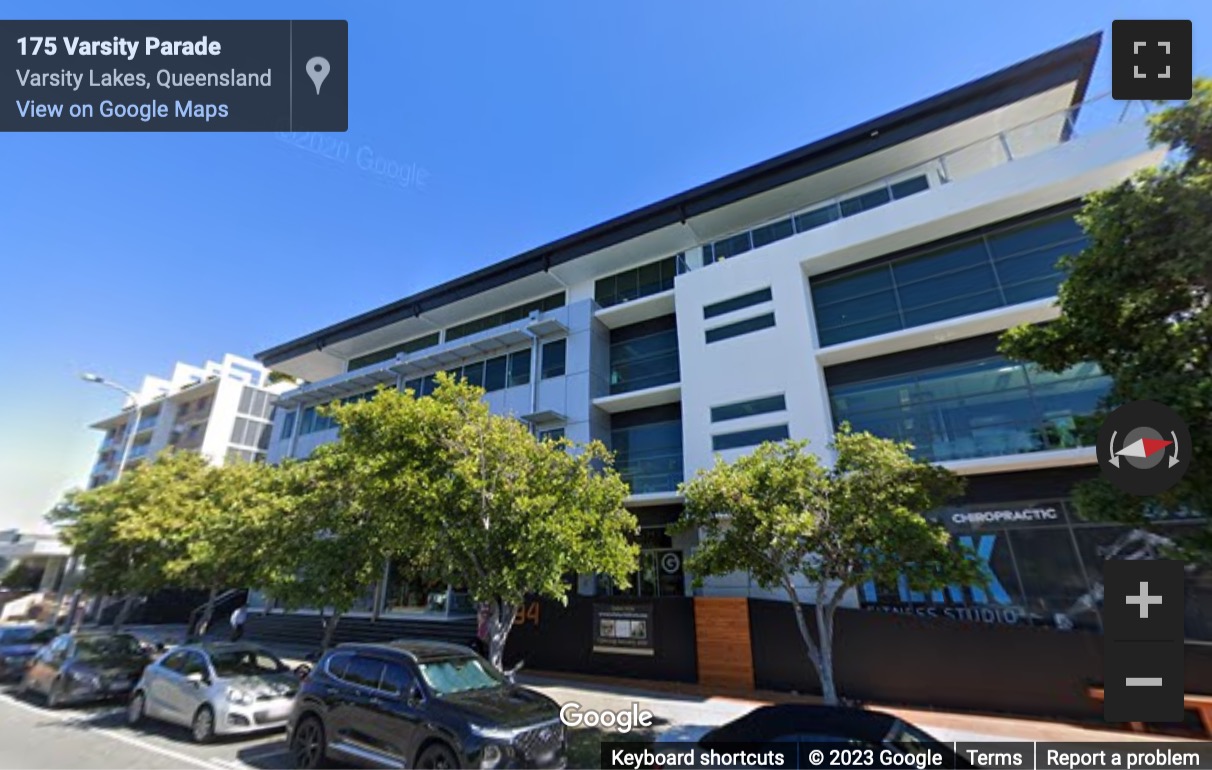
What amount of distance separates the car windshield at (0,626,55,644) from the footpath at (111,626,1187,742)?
7.82m

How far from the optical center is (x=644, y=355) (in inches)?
771

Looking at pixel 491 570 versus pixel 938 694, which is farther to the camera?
pixel 938 694

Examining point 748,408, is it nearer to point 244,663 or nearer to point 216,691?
point 244,663

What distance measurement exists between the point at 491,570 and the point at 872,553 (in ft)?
23.4

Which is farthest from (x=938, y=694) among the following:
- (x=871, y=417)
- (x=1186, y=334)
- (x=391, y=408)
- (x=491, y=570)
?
(x=391, y=408)

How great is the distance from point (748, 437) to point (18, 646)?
21.8 metres

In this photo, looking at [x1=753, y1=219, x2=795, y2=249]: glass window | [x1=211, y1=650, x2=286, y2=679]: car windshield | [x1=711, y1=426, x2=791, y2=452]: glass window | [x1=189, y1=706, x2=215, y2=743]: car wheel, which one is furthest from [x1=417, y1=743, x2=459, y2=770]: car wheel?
[x1=753, y1=219, x2=795, y2=249]: glass window

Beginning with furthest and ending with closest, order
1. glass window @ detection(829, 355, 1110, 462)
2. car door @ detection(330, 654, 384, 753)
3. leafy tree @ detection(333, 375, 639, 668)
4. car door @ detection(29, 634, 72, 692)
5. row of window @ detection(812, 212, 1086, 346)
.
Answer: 1. row of window @ detection(812, 212, 1086, 346)
2. glass window @ detection(829, 355, 1110, 462)
3. car door @ detection(29, 634, 72, 692)
4. leafy tree @ detection(333, 375, 639, 668)
5. car door @ detection(330, 654, 384, 753)

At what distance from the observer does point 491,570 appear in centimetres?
977

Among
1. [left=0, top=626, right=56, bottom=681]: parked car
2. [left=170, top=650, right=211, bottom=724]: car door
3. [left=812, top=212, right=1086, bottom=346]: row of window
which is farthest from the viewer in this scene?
[left=0, top=626, right=56, bottom=681]: parked car

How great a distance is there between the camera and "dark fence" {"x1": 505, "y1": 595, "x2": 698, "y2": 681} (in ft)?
42.9

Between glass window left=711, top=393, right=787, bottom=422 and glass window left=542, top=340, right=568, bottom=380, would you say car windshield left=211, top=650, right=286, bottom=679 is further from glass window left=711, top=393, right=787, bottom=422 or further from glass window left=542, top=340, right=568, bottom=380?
glass window left=711, top=393, right=787, bottom=422

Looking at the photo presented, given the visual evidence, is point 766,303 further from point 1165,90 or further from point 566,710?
point 566,710

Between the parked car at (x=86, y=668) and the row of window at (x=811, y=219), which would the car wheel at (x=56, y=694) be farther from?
the row of window at (x=811, y=219)
